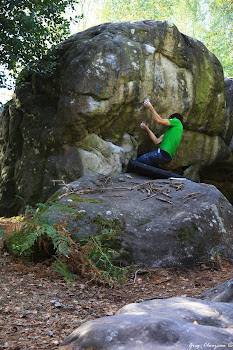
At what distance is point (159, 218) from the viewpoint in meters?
5.77

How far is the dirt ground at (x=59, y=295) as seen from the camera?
117 inches

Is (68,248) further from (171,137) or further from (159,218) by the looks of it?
(171,137)

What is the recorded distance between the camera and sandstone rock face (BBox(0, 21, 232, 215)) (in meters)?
8.36

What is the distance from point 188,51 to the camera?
9930 mm

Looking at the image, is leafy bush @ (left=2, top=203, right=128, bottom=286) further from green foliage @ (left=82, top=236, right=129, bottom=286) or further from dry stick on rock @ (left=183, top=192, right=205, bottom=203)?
dry stick on rock @ (left=183, top=192, right=205, bottom=203)

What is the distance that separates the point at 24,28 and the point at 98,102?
204cm

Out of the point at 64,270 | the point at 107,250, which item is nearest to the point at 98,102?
the point at 107,250

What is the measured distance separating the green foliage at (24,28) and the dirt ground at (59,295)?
4305 mm

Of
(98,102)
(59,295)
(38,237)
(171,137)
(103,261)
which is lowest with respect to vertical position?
(59,295)

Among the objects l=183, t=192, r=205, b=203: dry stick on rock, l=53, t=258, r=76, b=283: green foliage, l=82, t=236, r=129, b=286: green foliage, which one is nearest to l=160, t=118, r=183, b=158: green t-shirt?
l=183, t=192, r=205, b=203: dry stick on rock

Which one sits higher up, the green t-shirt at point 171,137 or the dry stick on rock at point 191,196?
the green t-shirt at point 171,137

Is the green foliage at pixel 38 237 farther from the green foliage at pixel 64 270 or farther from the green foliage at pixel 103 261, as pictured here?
the green foliage at pixel 103 261

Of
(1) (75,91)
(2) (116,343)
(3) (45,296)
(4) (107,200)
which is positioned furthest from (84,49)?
(2) (116,343)

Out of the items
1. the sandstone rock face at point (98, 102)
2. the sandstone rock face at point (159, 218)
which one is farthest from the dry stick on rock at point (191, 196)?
the sandstone rock face at point (98, 102)
